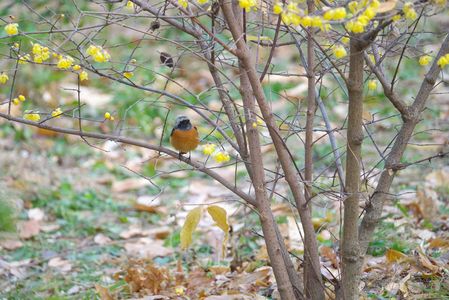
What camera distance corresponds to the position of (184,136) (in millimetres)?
4176

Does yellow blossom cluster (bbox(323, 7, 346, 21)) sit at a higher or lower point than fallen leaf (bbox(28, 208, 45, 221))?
lower

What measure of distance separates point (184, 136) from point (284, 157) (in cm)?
124

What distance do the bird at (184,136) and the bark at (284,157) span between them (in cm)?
103

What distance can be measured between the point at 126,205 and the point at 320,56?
3.61 metres

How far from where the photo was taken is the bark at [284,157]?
287 cm

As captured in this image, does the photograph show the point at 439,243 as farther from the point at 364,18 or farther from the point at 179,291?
the point at 364,18

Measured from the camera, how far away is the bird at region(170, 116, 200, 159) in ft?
13.6

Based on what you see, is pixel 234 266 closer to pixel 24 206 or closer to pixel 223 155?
pixel 223 155

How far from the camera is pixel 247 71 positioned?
287 cm

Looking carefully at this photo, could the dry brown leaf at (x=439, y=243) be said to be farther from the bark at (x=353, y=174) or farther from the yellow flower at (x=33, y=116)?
the yellow flower at (x=33, y=116)

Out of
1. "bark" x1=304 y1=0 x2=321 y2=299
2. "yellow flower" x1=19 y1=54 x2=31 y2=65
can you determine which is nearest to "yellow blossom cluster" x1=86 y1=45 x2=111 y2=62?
"yellow flower" x1=19 y1=54 x2=31 y2=65

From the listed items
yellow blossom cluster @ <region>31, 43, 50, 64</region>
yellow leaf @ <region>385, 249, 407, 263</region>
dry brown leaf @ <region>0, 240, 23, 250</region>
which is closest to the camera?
yellow blossom cluster @ <region>31, 43, 50, 64</region>

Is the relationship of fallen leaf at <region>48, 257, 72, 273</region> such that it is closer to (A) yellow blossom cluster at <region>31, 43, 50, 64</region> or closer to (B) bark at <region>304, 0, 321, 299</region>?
(B) bark at <region>304, 0, 321, 299</region>

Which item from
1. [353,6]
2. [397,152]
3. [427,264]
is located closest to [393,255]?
[427,264]
